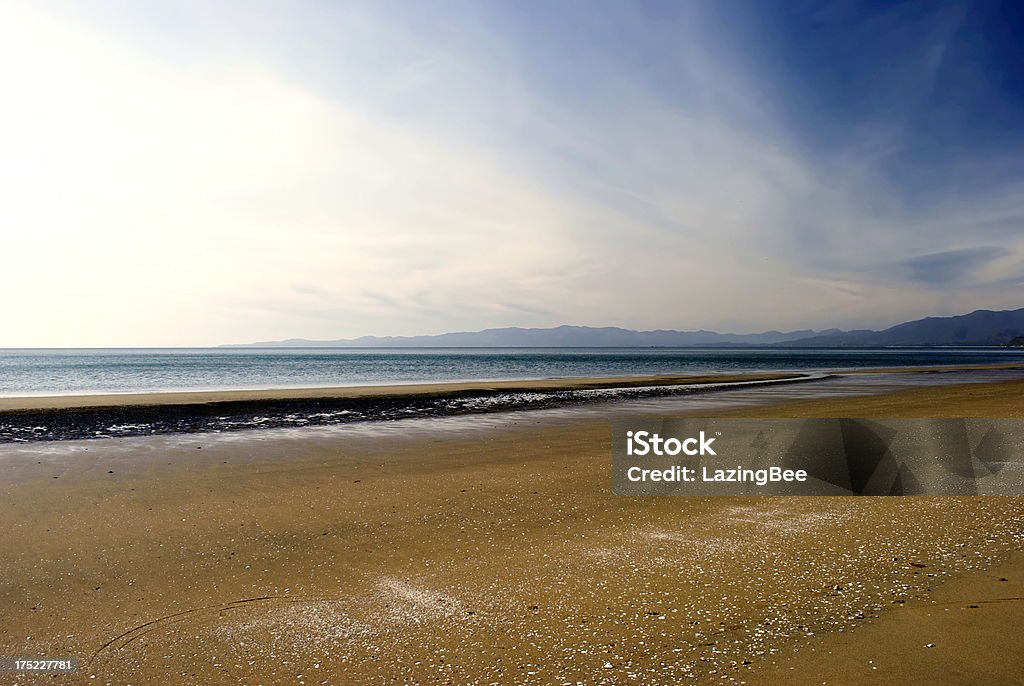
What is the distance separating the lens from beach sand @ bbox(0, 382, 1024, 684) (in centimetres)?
432

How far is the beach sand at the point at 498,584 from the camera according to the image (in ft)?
14.2

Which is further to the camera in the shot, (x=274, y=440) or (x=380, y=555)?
(x=274, y=440)

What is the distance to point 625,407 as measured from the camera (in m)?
26.1

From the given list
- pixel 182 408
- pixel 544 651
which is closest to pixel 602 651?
pixel 544 651

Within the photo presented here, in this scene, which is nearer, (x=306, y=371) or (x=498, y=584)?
(x=498, y=584)

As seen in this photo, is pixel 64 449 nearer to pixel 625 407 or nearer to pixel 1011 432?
pixel 625 407

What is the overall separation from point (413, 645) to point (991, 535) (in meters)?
6.88

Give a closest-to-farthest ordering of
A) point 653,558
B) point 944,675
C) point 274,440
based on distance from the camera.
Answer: point 944,675 → point 653,558 → point 274,440

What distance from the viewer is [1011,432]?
1480 cm

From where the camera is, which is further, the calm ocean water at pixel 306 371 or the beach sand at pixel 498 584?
the calm ocean water at pixel 306 371

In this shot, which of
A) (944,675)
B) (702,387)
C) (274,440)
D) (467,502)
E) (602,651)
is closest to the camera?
(944,675)

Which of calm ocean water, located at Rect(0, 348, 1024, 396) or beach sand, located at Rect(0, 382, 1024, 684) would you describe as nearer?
beach sand, located at Rect(0, 382, 1024, 684)

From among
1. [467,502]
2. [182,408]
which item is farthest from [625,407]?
[182,408]

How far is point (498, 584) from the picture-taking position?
5863 mm
